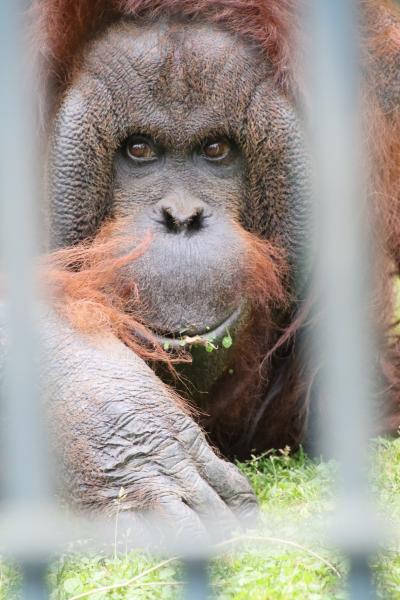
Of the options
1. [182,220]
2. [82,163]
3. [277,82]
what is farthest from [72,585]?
[277,82]

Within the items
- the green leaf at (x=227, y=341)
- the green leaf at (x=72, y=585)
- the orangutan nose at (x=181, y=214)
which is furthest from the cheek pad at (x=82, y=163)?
the green leaf at (x=72, y=585)

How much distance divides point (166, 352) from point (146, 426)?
0.40 metres

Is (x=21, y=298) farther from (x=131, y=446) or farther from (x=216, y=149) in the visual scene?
(x=216, y=149)

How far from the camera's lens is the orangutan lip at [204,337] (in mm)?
2555

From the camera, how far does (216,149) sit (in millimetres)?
2867

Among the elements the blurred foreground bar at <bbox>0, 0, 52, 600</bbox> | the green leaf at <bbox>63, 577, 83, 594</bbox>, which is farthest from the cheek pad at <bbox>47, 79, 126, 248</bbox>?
the blurred foreground bar at <bbox>0, 0, 52, 600</bbox>

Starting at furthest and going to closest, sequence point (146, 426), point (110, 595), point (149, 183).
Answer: point (149, 183)
point (146, 426)
point (110, 595)

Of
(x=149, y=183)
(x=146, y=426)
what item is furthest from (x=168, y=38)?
(x=146, y=426)

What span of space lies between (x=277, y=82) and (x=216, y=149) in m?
0.26

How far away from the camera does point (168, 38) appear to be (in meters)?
2.84

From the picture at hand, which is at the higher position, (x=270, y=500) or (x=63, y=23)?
(x=63, y=23)

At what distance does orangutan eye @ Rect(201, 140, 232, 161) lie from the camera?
2865 millimetres

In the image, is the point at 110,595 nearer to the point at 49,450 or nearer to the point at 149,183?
the point at 49,450

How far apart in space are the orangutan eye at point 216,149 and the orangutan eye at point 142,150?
0.14 m
